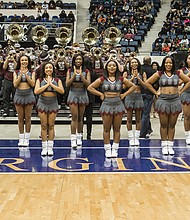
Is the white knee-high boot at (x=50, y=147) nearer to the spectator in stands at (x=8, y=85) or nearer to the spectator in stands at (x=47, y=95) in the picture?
the spectator in stands at (x=47, y=95)

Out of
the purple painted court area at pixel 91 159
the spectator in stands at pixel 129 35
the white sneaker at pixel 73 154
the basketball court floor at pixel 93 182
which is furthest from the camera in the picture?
the spectator in stands at pixel 129 35

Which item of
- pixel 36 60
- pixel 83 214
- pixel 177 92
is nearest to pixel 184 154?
pixel 177 92

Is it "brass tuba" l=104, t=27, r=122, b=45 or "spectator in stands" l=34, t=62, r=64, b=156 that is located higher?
"brass tuba" l=104, t=27, r=122, b=45

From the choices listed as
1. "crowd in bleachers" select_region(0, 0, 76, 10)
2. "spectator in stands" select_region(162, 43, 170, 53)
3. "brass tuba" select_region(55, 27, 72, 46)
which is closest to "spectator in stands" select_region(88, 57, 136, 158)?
"brass tuba" select_region(55, 27, 72, 46)

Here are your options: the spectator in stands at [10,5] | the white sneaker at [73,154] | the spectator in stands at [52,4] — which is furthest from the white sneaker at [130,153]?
the spectator in stands at [10,5]

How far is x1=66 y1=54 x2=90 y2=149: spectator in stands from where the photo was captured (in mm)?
8203

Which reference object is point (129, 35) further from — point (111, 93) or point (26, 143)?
point (111, 93)

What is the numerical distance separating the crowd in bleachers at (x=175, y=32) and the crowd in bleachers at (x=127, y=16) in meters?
0.86

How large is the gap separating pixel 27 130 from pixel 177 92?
270 cm

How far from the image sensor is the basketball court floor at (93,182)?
16.6ft

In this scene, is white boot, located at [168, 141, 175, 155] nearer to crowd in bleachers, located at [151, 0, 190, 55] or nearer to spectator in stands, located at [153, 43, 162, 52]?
crowd in bleachers, located at [151, 0, 190, 55]

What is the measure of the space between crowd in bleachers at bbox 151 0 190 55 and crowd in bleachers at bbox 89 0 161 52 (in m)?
0.86

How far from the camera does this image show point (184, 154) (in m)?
8.10

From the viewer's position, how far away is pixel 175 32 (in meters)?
19.4
